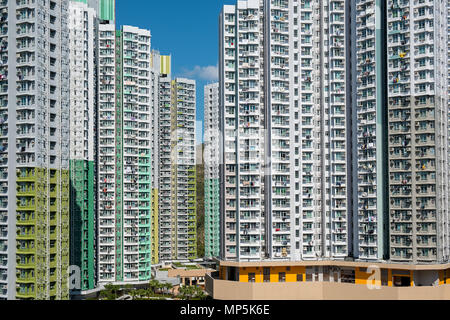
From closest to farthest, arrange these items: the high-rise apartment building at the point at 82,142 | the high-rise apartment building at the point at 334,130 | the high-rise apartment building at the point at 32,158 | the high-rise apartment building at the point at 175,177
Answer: the high-rise apartment building at the point at 32,158 < the high-rise apartment building at the point at 334,130 < the high-rise apartment building at the point at 82,142 < the high-rise apartment building at the point at 175,177

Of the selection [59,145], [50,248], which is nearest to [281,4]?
[59,145]

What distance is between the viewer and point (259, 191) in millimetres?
40875

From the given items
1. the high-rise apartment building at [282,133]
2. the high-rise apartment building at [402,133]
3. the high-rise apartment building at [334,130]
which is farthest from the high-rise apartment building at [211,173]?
the high-rise apartment building at [402,133]

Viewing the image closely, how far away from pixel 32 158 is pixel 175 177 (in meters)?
35.7

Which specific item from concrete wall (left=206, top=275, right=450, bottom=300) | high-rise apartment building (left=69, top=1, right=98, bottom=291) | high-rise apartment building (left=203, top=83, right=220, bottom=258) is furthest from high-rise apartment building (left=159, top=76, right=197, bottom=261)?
concrete wall (left=206, top=275, right=450, bottom=300)

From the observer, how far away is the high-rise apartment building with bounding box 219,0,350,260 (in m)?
40.7

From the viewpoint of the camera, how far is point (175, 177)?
209 ft

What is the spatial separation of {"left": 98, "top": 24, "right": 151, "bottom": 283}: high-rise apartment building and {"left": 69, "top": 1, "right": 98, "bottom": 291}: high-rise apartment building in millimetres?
2177

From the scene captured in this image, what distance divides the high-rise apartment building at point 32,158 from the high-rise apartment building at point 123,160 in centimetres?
1727

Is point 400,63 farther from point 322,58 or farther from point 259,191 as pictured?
point 259,191

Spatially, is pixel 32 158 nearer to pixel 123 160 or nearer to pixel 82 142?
pixel 82 142

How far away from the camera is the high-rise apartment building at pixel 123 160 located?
47750 millimetres

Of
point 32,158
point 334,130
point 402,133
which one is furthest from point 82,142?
point 402,133

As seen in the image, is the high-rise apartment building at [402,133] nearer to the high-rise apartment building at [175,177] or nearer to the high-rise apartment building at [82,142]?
the high-rise apartment building at [82,142]
